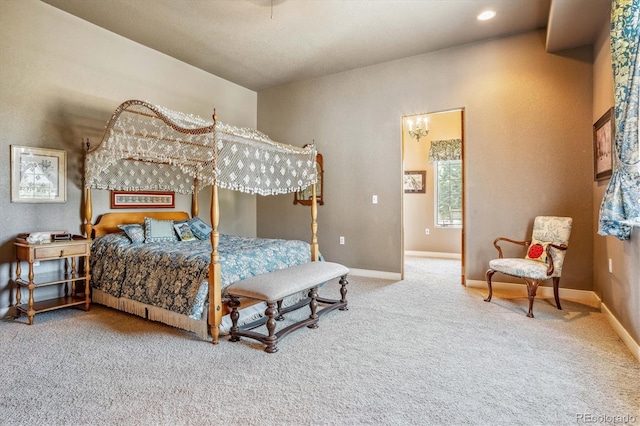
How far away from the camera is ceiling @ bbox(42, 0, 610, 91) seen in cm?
352

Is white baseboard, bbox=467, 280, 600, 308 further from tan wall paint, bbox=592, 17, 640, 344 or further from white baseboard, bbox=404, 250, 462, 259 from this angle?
white baseboard, bbox=404, 250, 462, 259

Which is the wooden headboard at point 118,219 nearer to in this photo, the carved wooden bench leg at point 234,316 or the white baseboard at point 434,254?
the carved wooden bench leg at point 234,316

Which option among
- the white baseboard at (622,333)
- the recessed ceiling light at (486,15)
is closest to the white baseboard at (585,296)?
the white baseboard at (622,333)

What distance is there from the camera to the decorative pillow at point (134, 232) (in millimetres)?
3864

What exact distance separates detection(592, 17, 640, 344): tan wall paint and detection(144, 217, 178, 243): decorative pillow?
4424 mm

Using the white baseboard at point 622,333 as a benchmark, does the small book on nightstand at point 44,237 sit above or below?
above

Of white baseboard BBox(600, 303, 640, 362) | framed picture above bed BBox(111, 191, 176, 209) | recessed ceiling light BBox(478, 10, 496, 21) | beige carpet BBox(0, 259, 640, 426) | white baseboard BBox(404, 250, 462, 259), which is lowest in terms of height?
beige carpet BBox(0, 259, 640, 426)

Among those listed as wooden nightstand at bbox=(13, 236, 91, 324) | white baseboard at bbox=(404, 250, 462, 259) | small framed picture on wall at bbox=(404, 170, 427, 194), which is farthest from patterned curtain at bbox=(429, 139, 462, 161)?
wooden nightstand at bbox=(13, 236, 91, 324)

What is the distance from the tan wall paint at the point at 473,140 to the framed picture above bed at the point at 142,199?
73.7 inches

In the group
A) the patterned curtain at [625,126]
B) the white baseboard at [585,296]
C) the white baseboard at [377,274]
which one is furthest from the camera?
the white baseboard at [377,274]

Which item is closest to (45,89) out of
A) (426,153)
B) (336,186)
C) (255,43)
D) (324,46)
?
(255,43)

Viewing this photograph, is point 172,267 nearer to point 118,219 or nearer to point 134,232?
point 134,232

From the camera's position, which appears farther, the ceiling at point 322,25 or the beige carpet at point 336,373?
the ceiling at point 322,25

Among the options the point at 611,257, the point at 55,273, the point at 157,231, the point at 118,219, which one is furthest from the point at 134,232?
the point at 611,257
